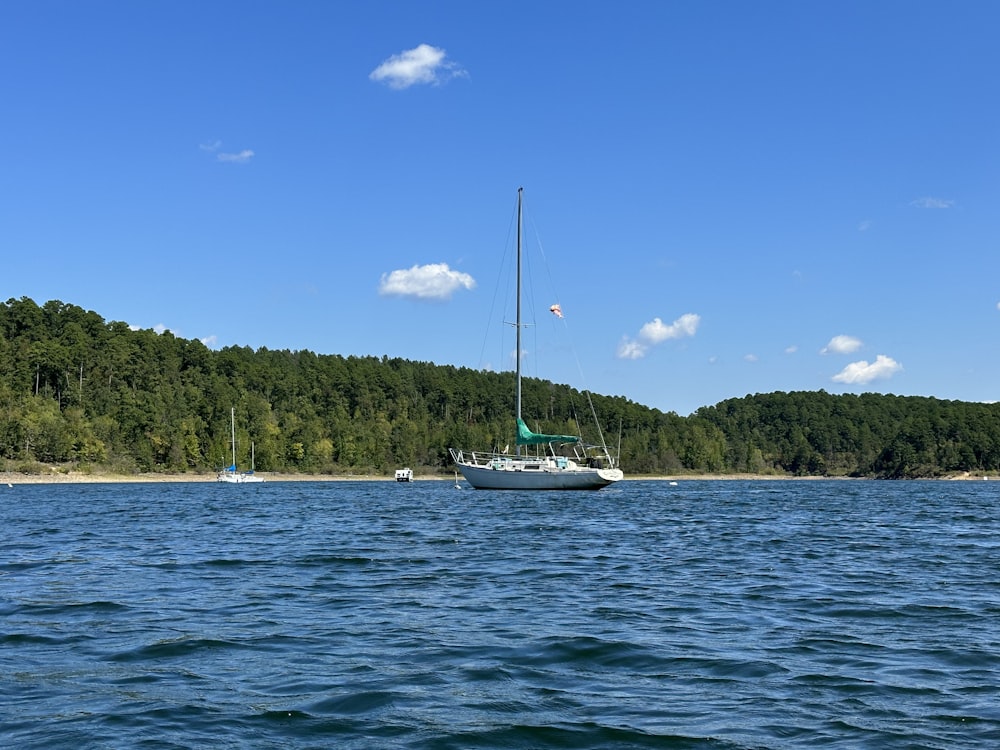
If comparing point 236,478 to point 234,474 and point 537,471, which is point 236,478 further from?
point 537,471

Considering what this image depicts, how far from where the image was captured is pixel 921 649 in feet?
43.4

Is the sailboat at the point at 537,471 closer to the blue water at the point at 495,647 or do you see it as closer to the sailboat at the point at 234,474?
the blue water at the point at 495,647

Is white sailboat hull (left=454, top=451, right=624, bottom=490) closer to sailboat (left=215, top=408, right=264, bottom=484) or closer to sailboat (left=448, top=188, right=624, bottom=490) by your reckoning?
sailboat (left=448, top=188, right=624, bottom=490)

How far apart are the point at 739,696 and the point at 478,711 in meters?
2.89

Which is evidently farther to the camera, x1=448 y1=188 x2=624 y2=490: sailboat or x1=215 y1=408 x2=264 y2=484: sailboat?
x1=215 y1=408 x2=264 y2=484: sailboat

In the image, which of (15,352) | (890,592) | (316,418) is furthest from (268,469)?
(890,592)

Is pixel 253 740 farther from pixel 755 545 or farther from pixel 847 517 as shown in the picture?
pixel 847 517

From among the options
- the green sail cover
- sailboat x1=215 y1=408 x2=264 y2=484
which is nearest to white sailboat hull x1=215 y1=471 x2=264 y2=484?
sailboat x1=215 y1=408 x2=264 y2=484

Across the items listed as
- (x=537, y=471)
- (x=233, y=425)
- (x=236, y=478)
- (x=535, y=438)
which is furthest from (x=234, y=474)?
(x=537, y=471)

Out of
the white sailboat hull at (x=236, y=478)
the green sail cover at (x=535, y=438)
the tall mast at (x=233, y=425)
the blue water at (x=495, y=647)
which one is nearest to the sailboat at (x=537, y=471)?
the green sail cover at (x=535, y=438)

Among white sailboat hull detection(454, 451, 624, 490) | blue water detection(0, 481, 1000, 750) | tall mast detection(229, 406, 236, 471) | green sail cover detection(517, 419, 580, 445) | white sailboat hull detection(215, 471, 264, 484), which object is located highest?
tall mast detection(229, 406, 236, 471)

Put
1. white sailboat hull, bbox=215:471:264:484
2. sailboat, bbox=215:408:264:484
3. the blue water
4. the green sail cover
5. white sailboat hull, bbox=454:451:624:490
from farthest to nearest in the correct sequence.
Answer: sailboat, bbox=215:408:264:484 → white sailboat hull, bbox=215:471:264:484 → the green sail cover → white sailboat hull, bbox=454:451:624:490 → the blue water

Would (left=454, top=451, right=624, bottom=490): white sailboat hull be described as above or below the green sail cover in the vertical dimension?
below

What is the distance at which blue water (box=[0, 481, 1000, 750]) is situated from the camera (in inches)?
363
